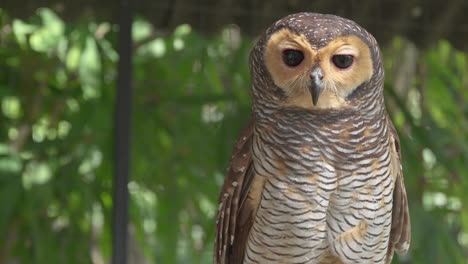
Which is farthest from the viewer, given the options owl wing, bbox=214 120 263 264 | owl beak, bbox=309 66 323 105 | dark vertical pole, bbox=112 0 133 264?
dark vertical pole, bbox=112 0 133 264

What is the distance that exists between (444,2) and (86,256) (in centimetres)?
115

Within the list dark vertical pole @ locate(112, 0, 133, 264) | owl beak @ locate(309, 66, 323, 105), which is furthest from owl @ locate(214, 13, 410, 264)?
dark vertical pole @ locate(112, 0, 133, 264)

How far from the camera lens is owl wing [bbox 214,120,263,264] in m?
1.05

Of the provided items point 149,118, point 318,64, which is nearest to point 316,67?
point 318,64

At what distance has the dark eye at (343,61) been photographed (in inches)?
35.7

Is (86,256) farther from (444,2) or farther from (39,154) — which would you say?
(444,2)

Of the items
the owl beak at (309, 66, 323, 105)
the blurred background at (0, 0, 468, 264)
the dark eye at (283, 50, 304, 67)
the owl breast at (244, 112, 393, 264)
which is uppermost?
the dark eye at (283, 50, 304, 67)

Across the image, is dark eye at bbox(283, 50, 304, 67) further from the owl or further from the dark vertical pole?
the dark vertical pole

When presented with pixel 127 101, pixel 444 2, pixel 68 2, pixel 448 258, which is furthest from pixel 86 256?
pixel 444 2

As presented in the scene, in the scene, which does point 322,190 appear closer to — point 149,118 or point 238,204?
point 238,204

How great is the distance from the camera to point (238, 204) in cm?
108

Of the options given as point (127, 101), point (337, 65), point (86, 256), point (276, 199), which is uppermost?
point (337, 65)

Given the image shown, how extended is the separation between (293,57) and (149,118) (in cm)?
116

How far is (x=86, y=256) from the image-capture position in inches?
80.7
